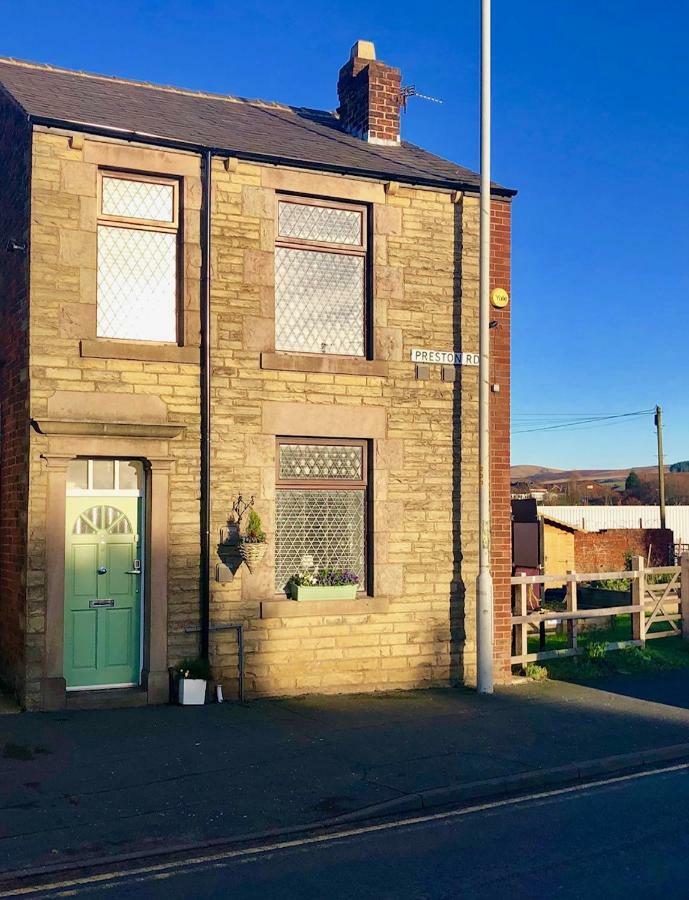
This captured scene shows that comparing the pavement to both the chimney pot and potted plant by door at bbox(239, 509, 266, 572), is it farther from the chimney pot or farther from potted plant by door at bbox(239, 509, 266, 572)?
the chimney pot

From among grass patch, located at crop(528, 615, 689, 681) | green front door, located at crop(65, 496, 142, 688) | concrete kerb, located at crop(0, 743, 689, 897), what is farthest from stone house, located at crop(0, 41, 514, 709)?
concrete kerb, located at crop(0, 743, 689, 897)

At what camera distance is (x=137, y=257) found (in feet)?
36.9

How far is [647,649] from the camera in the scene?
14.3 meters

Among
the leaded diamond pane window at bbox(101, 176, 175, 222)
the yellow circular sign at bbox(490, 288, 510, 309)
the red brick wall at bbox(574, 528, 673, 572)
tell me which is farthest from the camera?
the red brick wall at bbox(574, 528, 673, 572)

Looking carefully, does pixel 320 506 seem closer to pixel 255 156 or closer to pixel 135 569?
pixel 135 569

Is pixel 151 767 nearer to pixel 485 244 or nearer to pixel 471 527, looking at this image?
pixel 471 527

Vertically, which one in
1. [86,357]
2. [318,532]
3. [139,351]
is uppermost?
[139,351]

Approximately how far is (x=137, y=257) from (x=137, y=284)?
0.31 meters

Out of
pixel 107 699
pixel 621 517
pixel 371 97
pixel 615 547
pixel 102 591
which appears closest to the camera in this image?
pixel 107 699

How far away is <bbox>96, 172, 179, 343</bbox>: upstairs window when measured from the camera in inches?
436

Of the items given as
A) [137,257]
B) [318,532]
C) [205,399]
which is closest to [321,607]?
[318,532]

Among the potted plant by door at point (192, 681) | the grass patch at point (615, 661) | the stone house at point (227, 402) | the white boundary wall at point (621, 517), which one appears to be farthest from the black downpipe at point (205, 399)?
the white boundary wall at point (621, 517)

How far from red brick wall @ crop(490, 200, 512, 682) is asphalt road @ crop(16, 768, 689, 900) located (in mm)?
5094

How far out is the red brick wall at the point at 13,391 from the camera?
1075 centimetres
